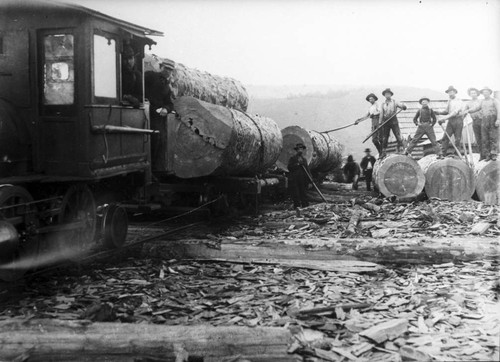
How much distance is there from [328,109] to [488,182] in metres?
24.2

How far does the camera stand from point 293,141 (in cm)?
1527

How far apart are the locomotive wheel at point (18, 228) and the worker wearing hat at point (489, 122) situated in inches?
399

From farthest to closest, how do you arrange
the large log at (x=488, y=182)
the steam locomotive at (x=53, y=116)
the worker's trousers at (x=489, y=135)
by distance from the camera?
the worker's trousers at (x=489, y=135)
the large log at (x=488, y=182)
the steam locomotive at (x=53, y=116)

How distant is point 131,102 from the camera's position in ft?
26.4

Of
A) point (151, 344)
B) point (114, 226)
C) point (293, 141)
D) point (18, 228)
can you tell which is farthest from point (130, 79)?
point (293, 141)

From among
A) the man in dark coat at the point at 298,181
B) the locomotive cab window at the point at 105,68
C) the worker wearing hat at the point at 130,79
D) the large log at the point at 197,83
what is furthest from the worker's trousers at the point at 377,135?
the locomotive cab window at the point at 105,68

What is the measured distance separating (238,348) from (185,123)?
6180mm

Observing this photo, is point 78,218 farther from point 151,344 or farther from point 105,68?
point 151,344

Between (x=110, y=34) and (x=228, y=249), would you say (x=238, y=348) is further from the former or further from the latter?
(x=110, y=34)

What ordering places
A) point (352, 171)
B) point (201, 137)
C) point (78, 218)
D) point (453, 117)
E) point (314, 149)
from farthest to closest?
point (352, 171)
point (314, 149)
point (453, 117)
point (201, 137)
point (78, 218)

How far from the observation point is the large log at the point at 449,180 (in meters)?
12.4

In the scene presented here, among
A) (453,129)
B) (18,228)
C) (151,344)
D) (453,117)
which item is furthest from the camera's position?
(453,129)

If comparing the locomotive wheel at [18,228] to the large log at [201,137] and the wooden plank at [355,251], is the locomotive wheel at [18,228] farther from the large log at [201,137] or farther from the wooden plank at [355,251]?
the large log at [201,137]

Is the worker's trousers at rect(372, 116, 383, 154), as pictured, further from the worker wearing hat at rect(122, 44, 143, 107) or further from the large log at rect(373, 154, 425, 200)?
the worker wearing hat at rect(122, 44, 143, 107)
